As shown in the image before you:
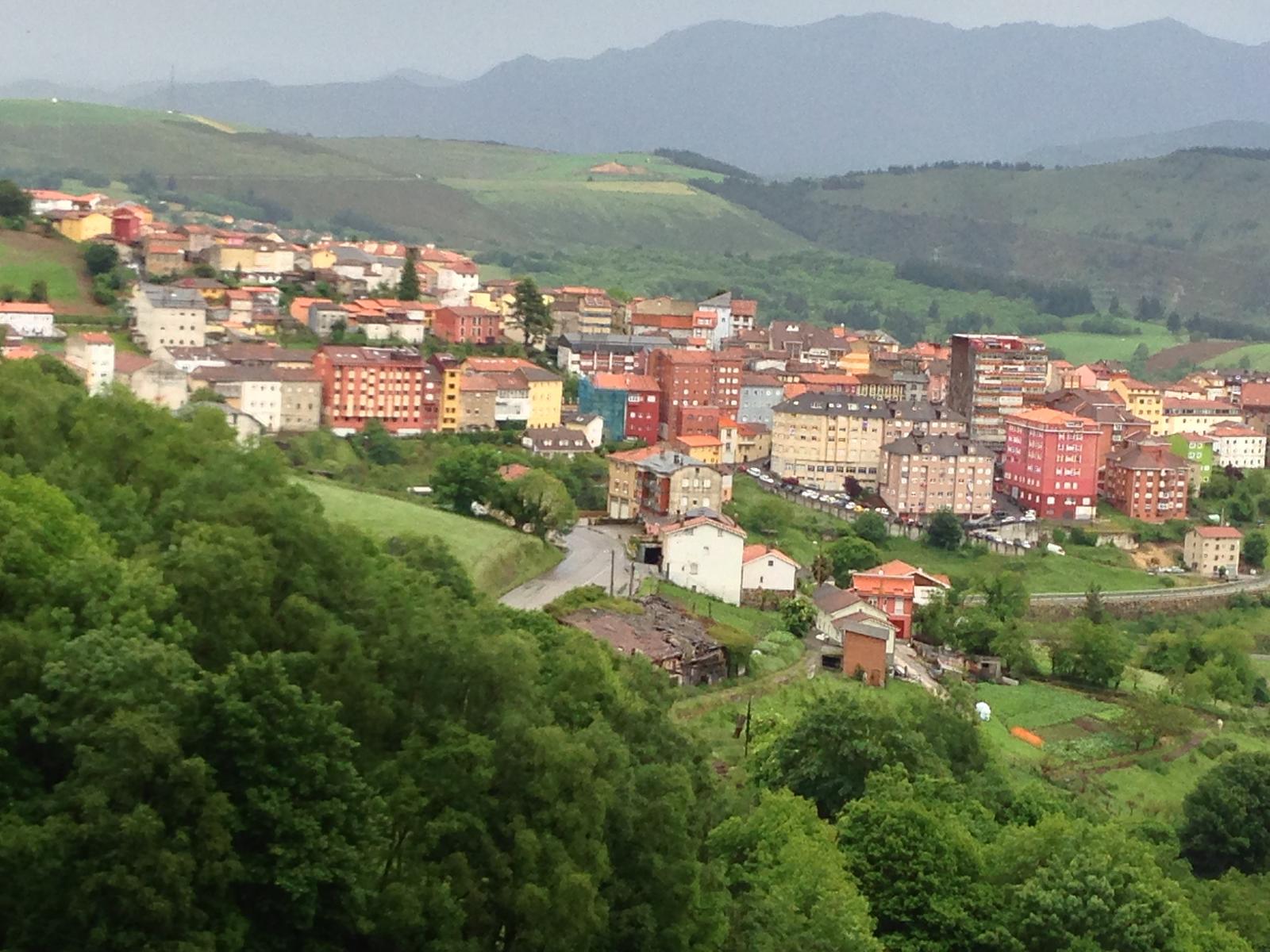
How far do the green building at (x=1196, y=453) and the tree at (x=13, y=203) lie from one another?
32.2 m

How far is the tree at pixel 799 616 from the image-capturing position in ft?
116

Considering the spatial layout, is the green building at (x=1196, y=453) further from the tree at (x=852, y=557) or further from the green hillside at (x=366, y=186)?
the green hillside at (x=366, y=186)

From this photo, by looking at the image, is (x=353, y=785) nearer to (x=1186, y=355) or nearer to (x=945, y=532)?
(x=945, y=532)

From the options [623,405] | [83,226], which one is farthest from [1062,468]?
[83,226]

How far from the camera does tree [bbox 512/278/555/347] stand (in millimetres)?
57844

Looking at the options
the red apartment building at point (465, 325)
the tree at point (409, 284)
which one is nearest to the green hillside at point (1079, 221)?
the tree at point (409, 284)

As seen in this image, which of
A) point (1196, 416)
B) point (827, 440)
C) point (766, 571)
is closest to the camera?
point (766, 571)

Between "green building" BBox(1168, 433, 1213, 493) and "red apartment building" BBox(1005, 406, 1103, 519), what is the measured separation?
4443mm

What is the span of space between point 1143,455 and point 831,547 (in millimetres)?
14968

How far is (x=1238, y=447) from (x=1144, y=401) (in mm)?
3861

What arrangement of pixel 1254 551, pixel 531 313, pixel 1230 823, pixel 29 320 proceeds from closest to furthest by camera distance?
pixel 1230 823 → pixel 29 320 → pixel 1254 551 → pixel 531 313

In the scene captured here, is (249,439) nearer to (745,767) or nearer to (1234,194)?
(745,767)

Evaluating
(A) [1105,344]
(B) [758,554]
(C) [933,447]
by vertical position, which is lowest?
(A) [1105,344]

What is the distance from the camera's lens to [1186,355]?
9638cm
